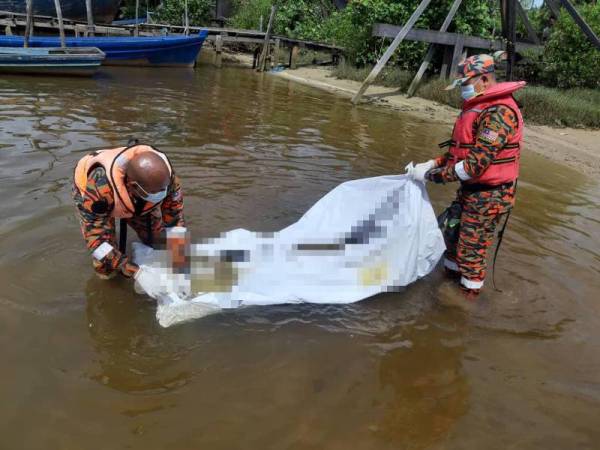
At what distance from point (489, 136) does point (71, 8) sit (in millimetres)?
26142

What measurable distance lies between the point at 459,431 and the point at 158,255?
213 cm

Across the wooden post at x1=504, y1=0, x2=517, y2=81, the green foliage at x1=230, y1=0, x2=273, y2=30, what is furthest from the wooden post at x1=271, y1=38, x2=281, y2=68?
the wooden post at x1=504, y1=0, x2=517, y2=81

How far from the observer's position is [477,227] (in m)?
3.64

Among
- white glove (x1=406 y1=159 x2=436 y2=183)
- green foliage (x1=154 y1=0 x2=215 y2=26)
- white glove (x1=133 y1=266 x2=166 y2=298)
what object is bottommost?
white glove (x1=133 y1=266 x2=166 y2=298)

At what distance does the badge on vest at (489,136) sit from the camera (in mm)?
3260

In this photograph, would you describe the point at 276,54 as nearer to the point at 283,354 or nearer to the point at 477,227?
the point at 477,227

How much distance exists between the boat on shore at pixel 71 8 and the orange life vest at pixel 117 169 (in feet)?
80.9

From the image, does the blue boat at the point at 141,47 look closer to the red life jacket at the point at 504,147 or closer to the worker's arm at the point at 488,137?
Answer: the red life jacket at the point at 504,147

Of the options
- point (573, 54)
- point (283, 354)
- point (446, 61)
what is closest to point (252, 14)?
point (446, 61)

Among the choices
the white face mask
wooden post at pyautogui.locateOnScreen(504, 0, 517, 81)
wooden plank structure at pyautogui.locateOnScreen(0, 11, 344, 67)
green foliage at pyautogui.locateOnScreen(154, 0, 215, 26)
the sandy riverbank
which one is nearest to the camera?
the white face mask

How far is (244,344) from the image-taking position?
3.12 metres

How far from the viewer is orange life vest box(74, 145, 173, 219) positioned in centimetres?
292

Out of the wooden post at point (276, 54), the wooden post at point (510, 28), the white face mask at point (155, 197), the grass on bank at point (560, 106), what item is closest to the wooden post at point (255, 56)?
the wooden post at point (276, 54)

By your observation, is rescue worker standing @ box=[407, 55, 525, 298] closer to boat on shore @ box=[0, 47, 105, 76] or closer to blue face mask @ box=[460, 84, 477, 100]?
blue face mask @ box=[460, 84, 477, 100]
